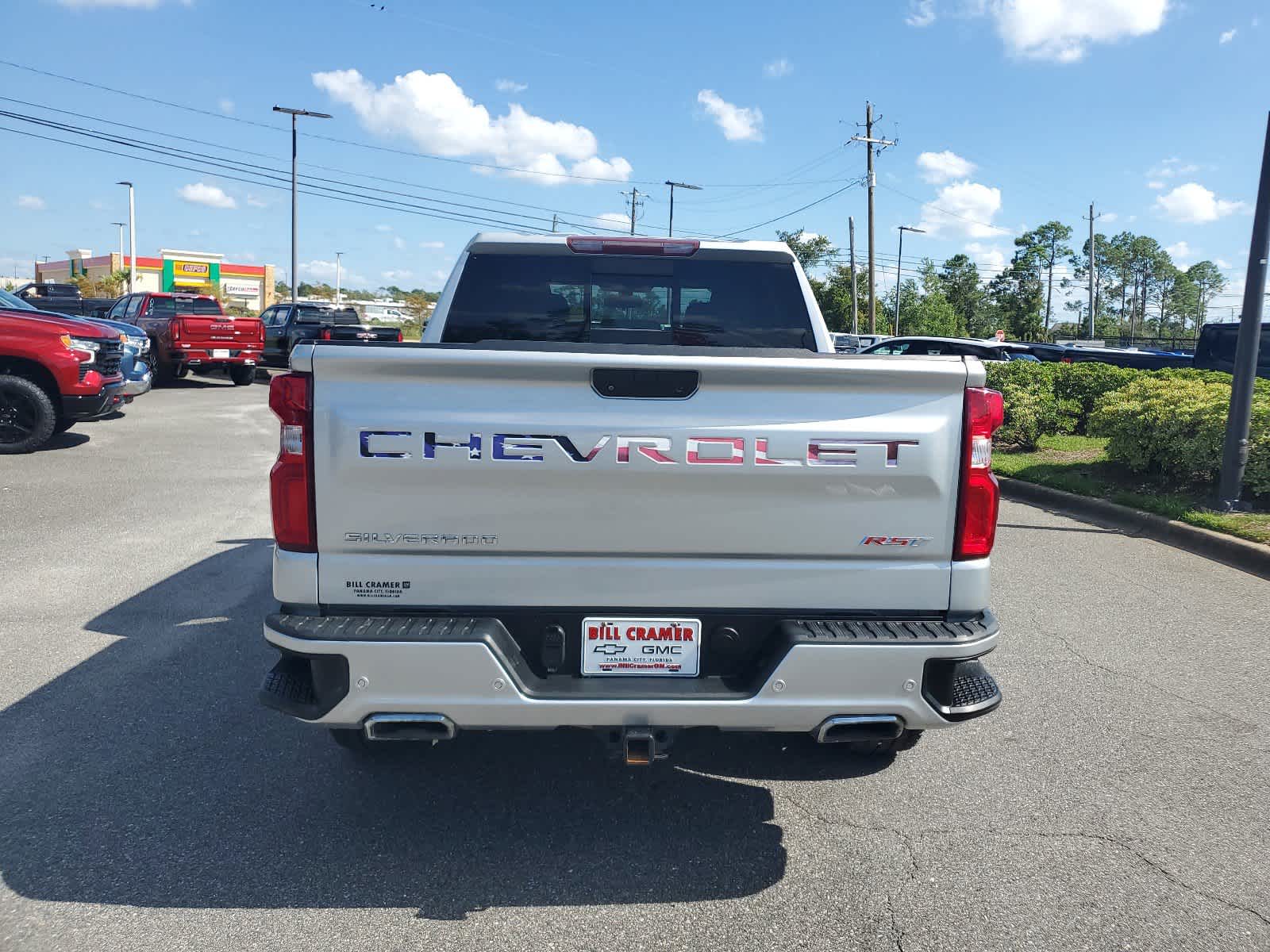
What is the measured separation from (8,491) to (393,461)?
27.9 ft

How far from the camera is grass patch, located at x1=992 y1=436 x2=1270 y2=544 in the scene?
8.57 meters

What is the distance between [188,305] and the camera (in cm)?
2442

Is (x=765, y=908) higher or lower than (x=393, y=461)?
lower

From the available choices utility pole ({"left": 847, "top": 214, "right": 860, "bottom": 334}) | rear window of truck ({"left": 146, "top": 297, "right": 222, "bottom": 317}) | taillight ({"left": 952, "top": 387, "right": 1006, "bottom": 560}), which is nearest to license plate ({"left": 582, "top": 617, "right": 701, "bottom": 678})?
taillight ({"left": 952, "top": 387, "right": 1006, "bottom": 560})

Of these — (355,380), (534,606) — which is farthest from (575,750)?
(355,380)

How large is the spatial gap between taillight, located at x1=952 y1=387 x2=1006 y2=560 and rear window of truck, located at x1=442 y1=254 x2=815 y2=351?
5.40 ft

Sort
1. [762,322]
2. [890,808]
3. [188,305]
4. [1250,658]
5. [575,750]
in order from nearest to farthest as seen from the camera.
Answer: [890,808] < [575,750] < [762,322] < [1250,658] < [188,305]

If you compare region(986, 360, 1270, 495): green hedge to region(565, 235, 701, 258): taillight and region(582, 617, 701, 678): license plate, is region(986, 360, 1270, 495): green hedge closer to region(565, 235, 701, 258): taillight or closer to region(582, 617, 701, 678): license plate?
region(565, 235, 701, 258): taillight

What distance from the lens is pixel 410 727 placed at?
3025 millimetres

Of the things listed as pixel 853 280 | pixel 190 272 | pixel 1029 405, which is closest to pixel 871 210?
pixel 853 280

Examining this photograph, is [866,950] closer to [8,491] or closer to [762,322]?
[762,322]

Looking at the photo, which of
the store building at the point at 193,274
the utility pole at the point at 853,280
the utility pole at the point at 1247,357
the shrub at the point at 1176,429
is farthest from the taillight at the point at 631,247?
the store building at the point at 193,274

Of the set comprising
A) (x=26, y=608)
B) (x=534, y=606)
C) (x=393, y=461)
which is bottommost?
(x=26, y=608)

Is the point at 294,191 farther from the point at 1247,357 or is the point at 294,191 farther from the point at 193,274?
the point at 193,274
